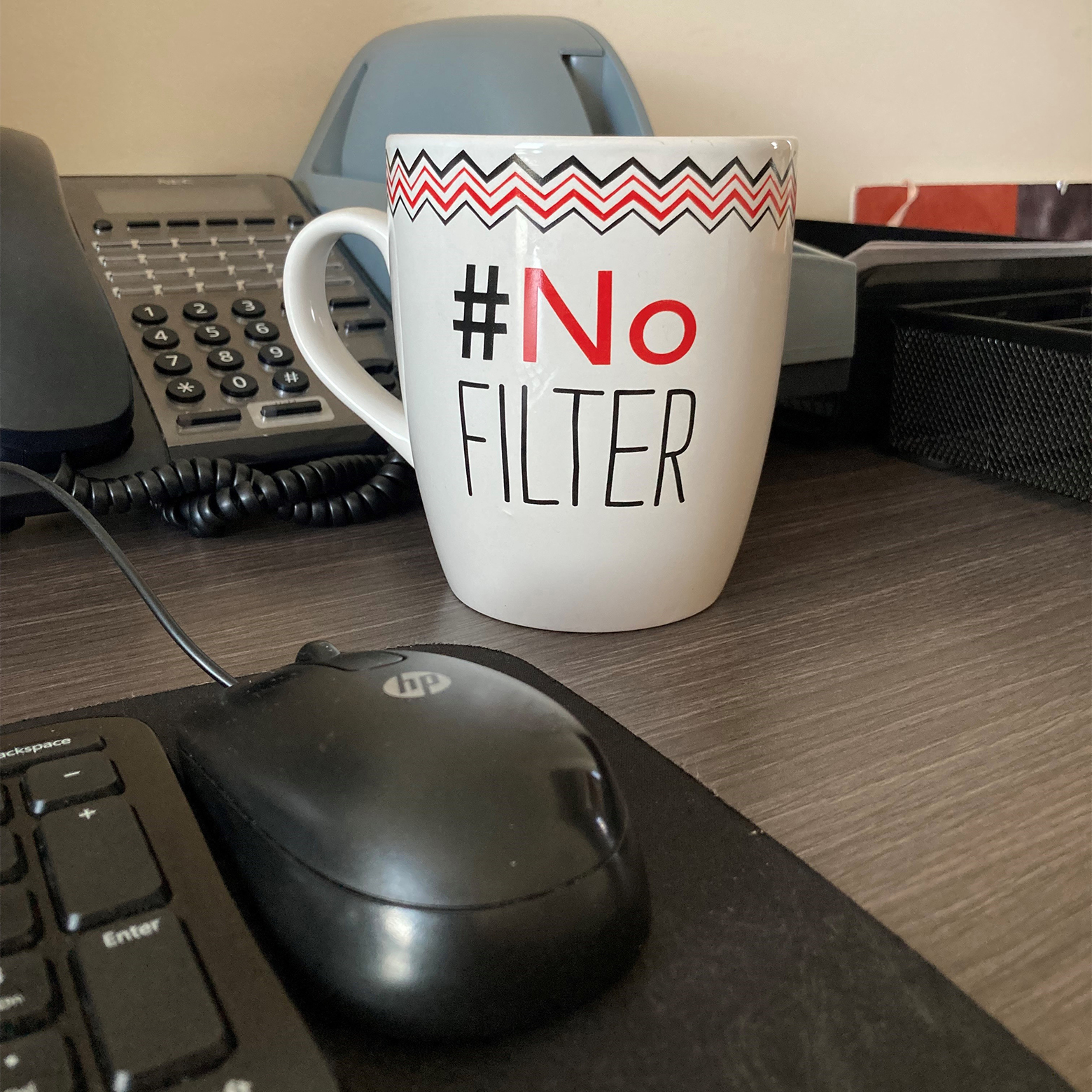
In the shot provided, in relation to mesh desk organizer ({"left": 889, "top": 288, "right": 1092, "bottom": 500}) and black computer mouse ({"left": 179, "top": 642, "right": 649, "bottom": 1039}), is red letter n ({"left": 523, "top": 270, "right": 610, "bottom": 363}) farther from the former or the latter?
mesh desk organizer ({"left": 889, "top": 288, "right": 1092, "bottom": 500})

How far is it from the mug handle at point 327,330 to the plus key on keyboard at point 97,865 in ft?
0.69

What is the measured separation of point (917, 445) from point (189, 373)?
392mm

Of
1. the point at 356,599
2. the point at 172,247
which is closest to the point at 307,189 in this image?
the point at 172,247

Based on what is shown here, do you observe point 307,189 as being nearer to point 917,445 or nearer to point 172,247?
point 172,247

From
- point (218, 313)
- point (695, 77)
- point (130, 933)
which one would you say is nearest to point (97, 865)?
point (130, 933)

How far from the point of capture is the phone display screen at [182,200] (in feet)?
1.83

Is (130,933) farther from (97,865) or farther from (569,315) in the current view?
(569,315)

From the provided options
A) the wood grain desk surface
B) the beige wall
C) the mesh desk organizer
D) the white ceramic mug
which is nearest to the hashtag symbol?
the white ceramic mug

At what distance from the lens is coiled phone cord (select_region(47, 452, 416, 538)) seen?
42cm

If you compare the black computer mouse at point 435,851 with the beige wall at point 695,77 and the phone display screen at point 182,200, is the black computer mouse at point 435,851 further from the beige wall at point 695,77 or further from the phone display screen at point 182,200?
the beige wall at point 695,77

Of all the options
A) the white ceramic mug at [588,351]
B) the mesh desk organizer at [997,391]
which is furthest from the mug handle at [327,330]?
the mesh desk organizer at [997,391]

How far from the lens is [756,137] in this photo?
0.32 m

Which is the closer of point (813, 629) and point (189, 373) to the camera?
point (813, 629)

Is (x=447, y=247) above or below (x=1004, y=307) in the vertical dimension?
above
